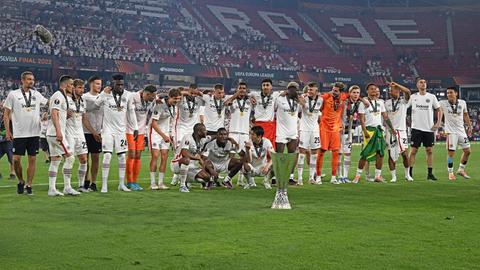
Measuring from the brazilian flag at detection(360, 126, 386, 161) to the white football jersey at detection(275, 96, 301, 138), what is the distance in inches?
69.0

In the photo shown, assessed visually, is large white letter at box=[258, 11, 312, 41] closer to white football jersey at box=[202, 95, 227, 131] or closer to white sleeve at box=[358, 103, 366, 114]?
white sleeve at box=[358, 103, 366, 114]

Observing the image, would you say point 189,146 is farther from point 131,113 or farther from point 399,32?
point 399,32

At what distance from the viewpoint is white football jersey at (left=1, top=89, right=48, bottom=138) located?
12102 mm

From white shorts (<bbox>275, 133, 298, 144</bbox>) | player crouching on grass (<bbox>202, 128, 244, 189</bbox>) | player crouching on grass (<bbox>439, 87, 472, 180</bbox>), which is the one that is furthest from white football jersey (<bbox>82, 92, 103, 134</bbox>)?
player crouching on grass (<bbox>439, 87, 472, 180</bbox>)

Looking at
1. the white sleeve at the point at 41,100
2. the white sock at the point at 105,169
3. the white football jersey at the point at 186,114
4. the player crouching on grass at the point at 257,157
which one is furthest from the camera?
the white football jersey at the point at 186,114

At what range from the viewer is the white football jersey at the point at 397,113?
636 inches

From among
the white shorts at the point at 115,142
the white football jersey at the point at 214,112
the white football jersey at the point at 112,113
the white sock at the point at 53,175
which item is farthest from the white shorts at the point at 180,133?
the white sock at the point at 53,175

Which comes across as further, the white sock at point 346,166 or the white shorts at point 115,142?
the white sock at point 346,166

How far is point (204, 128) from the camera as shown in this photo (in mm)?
13336

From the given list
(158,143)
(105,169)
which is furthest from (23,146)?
(158,143)

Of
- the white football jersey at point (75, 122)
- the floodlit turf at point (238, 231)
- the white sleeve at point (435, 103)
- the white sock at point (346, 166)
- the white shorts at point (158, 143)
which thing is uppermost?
the white sleeve at point (435, 103)

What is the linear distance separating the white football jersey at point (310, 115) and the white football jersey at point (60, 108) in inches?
206

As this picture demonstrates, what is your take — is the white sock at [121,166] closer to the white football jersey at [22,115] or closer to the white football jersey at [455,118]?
the white football jersey at [22,115]

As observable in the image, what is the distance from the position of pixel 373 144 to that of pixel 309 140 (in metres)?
1.49
